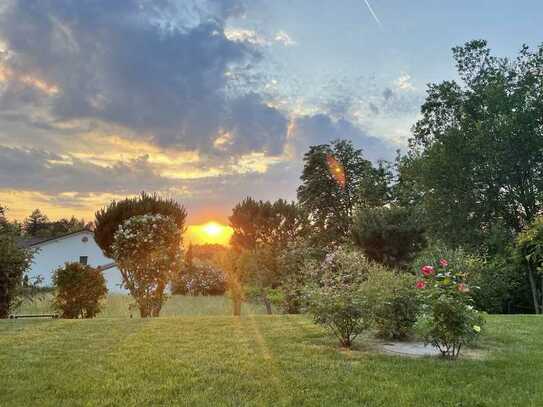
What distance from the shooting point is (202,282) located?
99.7 feet

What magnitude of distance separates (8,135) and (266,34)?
313 inches

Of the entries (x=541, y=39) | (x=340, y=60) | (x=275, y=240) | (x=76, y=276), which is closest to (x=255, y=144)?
(x=340, y=60)

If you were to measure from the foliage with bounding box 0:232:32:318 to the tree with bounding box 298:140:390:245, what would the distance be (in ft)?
75.1

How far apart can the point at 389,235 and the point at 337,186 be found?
492 inches

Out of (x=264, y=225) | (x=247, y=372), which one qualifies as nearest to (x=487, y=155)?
(x=264, y=225)

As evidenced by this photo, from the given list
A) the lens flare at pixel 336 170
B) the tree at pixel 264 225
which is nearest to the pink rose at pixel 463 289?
the tree at pixel 264 225

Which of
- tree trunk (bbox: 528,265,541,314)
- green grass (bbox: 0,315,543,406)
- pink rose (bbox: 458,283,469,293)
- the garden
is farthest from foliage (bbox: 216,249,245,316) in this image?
pink rose (bbox: 458,283,469,293)

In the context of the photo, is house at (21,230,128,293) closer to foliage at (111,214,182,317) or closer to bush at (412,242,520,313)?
foliage at (111,214,182,317)

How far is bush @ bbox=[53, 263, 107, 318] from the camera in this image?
1391cm

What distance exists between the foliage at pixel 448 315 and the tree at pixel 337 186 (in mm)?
26780

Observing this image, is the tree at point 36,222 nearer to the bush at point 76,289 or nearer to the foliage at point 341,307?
the bush at point 76,289

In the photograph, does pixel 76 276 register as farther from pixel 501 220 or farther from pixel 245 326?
pixel 501 220

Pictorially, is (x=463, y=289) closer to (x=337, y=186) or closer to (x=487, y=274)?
(x=487, y=274)

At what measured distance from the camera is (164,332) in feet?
30.2
